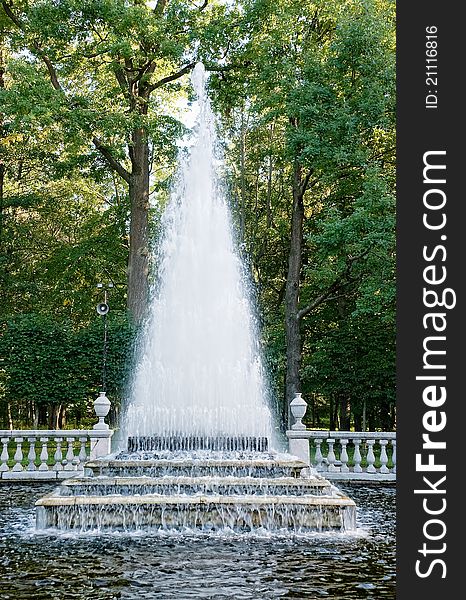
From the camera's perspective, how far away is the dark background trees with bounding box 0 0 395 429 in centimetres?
2303

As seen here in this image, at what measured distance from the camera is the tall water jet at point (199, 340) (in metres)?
16.3

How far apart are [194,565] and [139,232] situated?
57.9 feet

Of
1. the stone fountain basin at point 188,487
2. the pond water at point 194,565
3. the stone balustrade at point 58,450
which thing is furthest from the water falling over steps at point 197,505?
the stone balustrade at point 58,450

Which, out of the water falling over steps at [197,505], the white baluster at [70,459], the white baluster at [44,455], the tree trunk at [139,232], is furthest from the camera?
the tree trunk at [139,232]

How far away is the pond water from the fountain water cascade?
39 centimetres

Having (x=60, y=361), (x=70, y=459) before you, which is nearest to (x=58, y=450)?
(x=70, y=459)

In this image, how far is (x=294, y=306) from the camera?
2605cm

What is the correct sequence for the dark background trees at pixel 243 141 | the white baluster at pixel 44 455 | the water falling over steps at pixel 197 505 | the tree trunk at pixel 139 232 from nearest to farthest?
1. the water falling over steps at pixel 197 505
2. the white baluster at pixel 44 455
3. the dark background trees at pixel 243 141
4. the tree trunk at pixel 139 232

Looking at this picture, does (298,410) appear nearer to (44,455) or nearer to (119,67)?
(44,455)


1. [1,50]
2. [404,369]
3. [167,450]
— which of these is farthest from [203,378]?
[1,50]

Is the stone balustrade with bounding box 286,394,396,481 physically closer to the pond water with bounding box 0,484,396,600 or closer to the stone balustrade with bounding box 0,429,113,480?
the stone balustrade with bounding box 0,429,113,480

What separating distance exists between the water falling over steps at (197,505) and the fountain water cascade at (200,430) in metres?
0.01

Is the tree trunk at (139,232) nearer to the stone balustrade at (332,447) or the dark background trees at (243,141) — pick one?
the dark background trees at (243,141)

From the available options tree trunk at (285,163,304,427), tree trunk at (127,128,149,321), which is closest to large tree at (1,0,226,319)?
tree trunk at (127,128,149,321)
